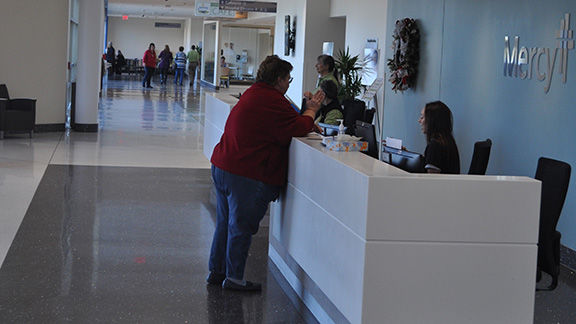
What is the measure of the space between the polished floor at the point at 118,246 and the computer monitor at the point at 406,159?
101 cm

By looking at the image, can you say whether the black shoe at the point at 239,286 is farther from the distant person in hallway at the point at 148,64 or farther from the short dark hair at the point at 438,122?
the distant person in hallway at the point at 148,64

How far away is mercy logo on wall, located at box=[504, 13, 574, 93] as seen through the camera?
5.69m

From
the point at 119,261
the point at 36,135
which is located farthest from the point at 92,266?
the point at 36,135

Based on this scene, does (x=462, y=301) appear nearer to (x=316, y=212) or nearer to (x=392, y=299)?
(x=392, y=299)

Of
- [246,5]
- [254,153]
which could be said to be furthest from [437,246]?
[246,5]

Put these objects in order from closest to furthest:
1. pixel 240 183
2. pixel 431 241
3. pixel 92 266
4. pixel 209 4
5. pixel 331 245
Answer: pixel 431 241 < pixel 331 245 < pixel 240 183 < pixel 92 266 < pixel 209 4

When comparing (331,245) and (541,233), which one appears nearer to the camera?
(331,245)

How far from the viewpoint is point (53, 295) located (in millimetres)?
4543

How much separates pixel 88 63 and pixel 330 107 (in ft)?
23.6

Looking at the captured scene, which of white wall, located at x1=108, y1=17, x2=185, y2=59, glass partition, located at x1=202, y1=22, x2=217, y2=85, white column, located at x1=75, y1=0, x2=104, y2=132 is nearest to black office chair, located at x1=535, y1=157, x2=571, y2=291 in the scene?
white column, located at x1=75, y1=0, x2=104, y2=132

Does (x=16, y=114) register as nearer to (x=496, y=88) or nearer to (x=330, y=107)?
(x=330, y=107)

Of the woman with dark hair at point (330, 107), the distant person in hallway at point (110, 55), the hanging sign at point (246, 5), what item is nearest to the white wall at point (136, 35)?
the distant person in hallway at point (110, 55)

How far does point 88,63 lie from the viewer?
12820 millimetres

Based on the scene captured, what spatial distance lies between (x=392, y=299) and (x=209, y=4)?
23.4 metres
